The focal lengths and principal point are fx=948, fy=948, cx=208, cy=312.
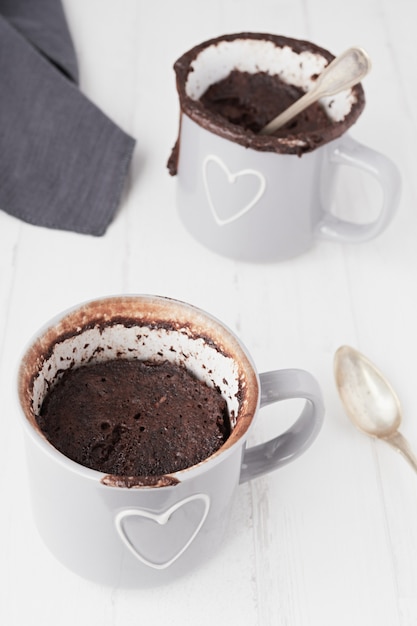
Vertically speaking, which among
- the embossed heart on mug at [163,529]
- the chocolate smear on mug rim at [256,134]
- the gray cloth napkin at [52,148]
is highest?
the chocolate smear on mug rim at [256,134]

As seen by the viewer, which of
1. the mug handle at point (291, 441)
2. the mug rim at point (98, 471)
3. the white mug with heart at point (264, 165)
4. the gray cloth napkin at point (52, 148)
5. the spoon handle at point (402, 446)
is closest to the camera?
the mug rim at point (98, 471)

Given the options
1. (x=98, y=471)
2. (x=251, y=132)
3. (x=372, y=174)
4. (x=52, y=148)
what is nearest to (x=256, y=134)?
(x=251, y=132)

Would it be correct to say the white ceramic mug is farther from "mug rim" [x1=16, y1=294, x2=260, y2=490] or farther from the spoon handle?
the spoon handle

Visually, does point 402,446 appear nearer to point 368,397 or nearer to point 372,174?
point 368,397

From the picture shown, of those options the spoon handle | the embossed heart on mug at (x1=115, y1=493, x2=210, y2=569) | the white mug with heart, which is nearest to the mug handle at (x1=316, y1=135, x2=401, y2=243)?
the white mug with heart

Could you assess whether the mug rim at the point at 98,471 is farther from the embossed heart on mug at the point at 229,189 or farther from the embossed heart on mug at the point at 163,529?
the embossed heart on mug at the point at 229,189

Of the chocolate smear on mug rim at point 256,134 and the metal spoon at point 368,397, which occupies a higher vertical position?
the chocolate smear on mug rim at point 256,134

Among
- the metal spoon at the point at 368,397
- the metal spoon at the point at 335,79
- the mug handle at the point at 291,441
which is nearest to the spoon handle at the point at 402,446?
the metal spoon at the point at 368,397
